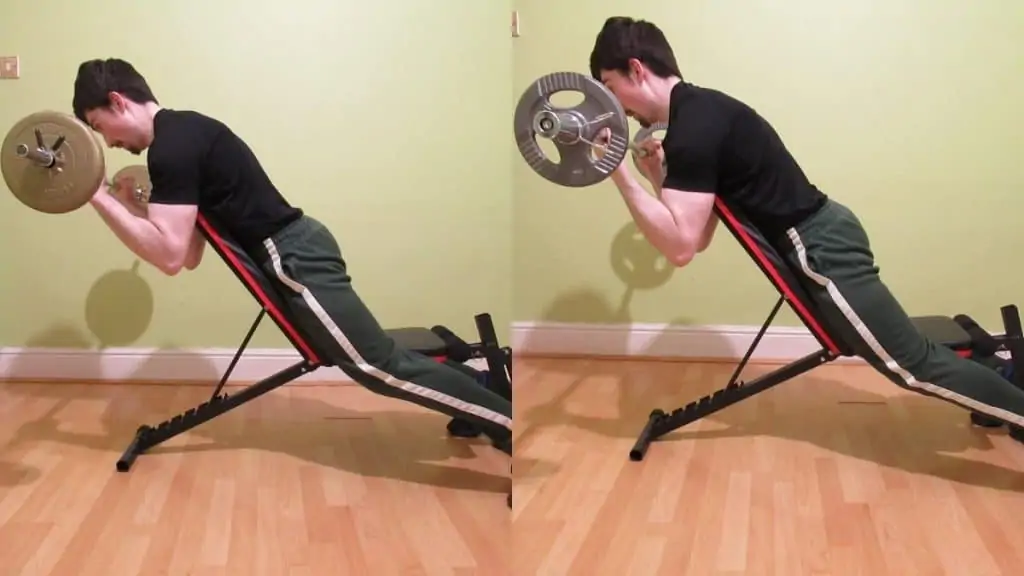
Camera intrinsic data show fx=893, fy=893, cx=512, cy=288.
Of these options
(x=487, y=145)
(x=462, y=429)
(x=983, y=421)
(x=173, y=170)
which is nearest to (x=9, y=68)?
(x=173, y=170)

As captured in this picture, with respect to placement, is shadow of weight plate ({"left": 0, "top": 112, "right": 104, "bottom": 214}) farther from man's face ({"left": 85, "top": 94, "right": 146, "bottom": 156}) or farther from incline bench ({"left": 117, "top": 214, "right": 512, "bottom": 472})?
incline bench ({"left": 117, "top": 214, "right": 512, "bottom": 472})

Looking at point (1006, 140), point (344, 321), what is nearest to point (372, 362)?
point (344, 321)

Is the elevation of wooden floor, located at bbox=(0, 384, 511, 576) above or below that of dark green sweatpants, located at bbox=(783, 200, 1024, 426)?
below

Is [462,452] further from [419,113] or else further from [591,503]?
[419,113]

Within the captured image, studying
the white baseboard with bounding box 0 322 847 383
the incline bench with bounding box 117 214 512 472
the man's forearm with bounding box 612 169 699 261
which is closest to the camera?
the man's forearm with bounding box 612 169 699 261

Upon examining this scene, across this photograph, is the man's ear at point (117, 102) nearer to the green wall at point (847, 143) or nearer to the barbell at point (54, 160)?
the barbell at point (54, 160)

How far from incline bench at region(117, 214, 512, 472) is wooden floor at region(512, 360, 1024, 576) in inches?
10.7

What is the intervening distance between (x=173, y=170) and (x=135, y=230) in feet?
0.52

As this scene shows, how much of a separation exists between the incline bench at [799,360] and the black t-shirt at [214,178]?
1027 millimetres

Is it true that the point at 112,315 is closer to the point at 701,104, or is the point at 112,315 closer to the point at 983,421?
the point at 701,104

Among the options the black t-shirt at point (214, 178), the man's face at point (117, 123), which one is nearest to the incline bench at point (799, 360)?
the black t-shirt at point (214, 178)

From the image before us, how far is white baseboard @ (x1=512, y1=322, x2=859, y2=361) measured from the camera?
291 cm

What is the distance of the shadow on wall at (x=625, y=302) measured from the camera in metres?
2.93

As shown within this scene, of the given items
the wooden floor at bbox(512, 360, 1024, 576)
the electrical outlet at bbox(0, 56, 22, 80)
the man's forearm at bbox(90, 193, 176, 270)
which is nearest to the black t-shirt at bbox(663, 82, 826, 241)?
the wooden floor at bbox(512, 360, 1024, 576)
